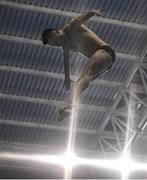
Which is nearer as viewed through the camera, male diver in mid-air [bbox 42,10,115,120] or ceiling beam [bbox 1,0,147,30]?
male diver in mid-air [bbox 42,10,115,120]

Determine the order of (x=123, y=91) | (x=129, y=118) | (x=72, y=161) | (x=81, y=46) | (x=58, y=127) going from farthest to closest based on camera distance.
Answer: (x=72, y=161), (x=58, y=127), (x=129, y=118), (x=123, y=91), (x=81, y=46)

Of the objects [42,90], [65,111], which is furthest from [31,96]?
[65,111]

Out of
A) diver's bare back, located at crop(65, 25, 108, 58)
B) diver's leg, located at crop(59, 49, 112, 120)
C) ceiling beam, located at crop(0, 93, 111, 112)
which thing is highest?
ceiling beam, located at crop(0, 93, 111, 112)

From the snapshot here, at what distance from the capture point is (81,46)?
8484mm

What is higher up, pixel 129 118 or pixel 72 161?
pixel 129 118

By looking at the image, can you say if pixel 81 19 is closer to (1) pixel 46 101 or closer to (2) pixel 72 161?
(1) pixel 46 101

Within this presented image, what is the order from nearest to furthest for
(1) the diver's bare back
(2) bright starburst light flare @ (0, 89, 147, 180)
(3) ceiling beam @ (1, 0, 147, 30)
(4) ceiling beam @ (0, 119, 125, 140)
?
(1) the diver's bare back, (3) ceiling beam @ (1, 0, 147, 30), (4) ceiling beam @ (0, 119, 125, 140), (2) bright starburst light flare @ (0, 89, 147, 180)

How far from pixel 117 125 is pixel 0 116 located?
148 inches

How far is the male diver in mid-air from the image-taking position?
7.98m

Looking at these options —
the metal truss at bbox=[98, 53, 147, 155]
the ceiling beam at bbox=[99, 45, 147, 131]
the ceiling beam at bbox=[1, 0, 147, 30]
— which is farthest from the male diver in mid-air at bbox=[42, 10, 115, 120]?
the metal truss at bbox=[98, 53, 147, 155]

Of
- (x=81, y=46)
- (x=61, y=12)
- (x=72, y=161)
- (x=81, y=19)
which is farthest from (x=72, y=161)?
(x=81, y=19)

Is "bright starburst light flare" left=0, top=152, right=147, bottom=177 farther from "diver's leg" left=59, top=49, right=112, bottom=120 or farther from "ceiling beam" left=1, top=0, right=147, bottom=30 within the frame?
"diver's leg" left=59, top=49, right=112, bottom=120

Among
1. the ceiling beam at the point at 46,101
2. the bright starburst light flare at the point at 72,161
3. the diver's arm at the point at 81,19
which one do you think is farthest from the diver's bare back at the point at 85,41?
the bright starburst light flare at the point at 72,161

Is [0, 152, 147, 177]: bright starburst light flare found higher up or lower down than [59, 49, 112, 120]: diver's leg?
higher up
